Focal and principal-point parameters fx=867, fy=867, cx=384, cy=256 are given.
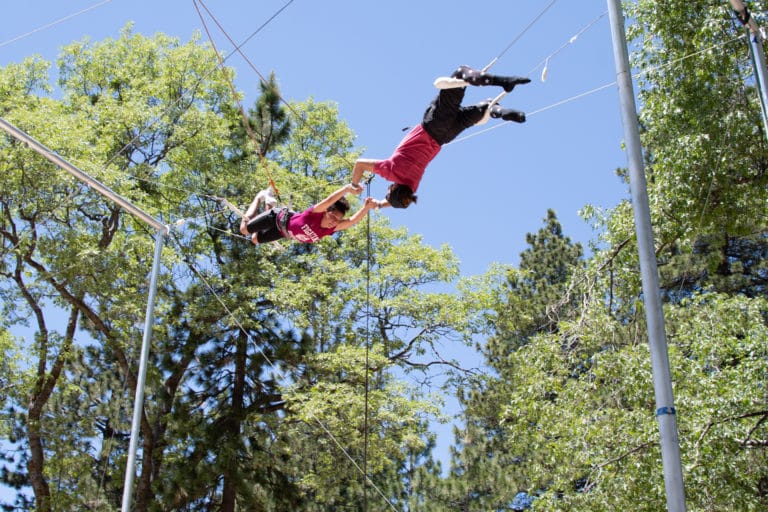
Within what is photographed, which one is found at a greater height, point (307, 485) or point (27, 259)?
point (27, 259)

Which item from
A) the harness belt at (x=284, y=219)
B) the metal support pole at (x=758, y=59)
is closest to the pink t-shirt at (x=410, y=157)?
the harness belt at (x=284, y=219)

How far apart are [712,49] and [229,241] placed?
1039 centimetres

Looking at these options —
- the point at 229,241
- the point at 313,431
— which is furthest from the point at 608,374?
the point at 229,241

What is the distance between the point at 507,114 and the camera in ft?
18.2

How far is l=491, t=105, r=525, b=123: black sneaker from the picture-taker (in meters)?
5.47

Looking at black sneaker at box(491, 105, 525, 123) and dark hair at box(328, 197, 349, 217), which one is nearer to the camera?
black sneaker at box(491, 105, 525, 123)

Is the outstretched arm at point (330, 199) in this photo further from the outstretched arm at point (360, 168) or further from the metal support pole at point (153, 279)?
the metal support pole at point (153, 279)

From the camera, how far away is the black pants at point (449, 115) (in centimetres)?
601

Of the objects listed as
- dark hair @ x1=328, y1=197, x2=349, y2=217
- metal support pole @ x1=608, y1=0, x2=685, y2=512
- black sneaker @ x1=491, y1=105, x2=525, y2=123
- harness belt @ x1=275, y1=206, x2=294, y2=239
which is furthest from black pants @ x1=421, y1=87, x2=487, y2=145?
harness belt @ x1=275, y1=206, x2=294, y2=239

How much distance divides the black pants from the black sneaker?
204 mm

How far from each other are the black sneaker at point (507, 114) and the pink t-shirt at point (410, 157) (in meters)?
0.69

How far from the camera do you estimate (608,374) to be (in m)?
9.61

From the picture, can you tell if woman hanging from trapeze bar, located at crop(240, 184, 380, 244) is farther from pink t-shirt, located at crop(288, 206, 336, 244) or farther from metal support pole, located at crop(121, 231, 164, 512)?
metal support pole, located at crop(121, 231, 164, 512)

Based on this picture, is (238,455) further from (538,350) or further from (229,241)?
(538,350)
